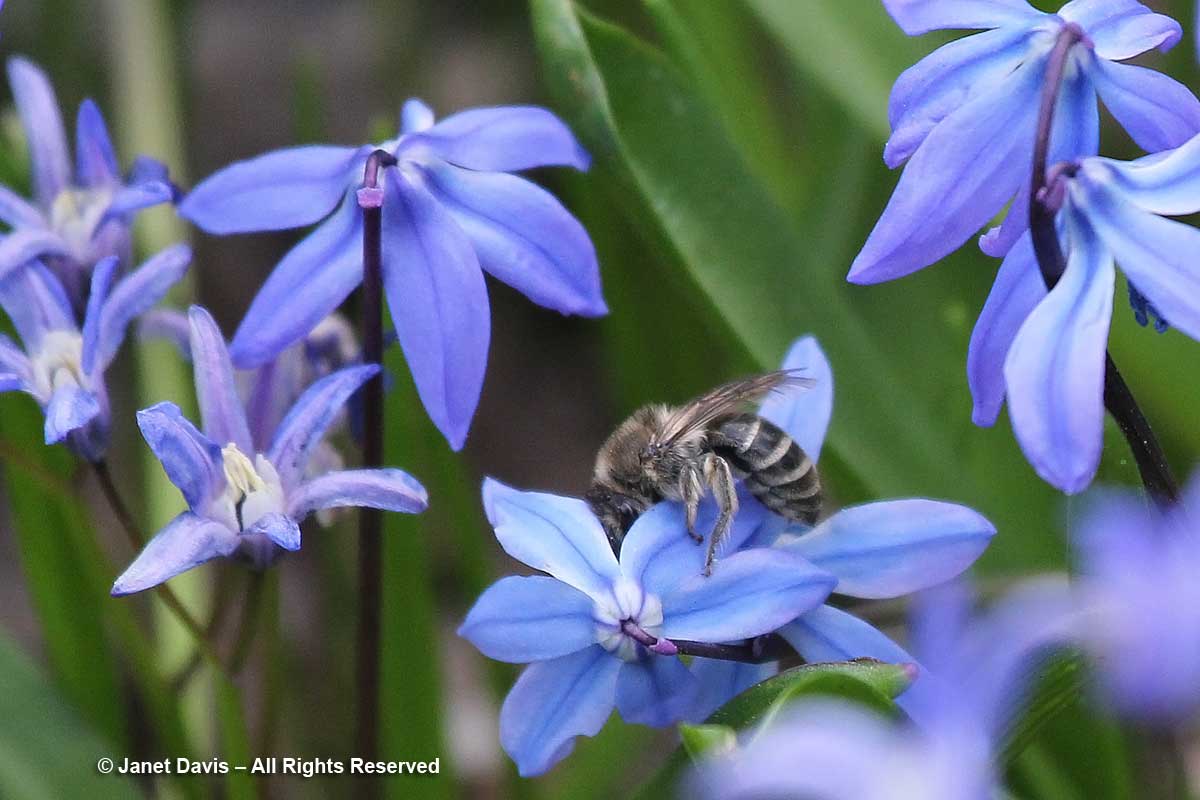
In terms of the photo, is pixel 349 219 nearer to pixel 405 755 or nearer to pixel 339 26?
pixel 405 755

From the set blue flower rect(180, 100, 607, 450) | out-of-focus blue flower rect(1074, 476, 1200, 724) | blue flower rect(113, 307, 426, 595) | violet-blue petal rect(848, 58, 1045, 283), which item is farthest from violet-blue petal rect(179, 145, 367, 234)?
out-of-focus blue flower rect(1074, 476, 1200, 724)

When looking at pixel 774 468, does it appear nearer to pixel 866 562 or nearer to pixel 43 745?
pixel 866 562

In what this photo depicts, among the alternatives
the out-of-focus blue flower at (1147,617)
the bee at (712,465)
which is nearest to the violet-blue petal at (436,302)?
Answer: the bee at (712,465)

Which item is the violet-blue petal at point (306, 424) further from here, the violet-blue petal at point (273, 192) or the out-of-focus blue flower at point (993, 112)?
the out-of-focus blue flower at point (993, 112)

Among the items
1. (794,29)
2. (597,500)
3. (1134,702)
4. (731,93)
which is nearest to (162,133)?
(731,93)

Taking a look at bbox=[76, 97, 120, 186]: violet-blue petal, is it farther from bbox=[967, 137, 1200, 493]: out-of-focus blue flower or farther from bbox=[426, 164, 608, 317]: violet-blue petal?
bbox=[967, 137, 1200, 493]: out-of-focus blue flower
